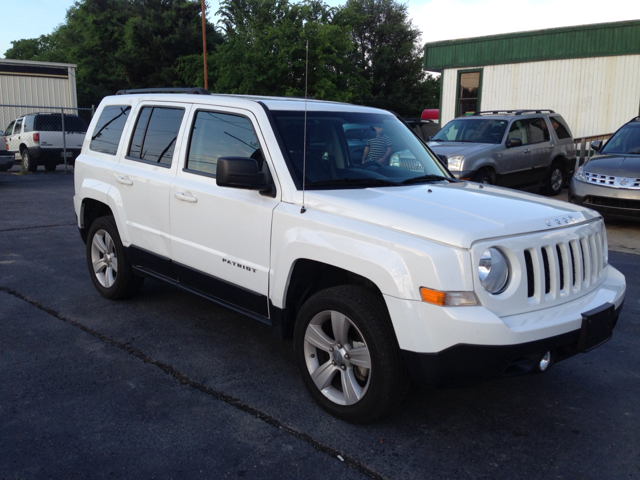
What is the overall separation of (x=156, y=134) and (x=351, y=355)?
2.60 metres

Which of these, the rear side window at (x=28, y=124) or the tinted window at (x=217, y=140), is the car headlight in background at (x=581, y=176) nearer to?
the tinted window at (x=217, y=140)

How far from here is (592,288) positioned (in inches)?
136

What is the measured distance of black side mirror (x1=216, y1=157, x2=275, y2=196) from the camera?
348 centimetres

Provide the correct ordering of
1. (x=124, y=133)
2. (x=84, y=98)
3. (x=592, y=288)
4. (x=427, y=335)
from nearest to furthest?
(x=427, y=335)
(x=592, y=288)
(x=124, y=133)
(x=84, y=98)

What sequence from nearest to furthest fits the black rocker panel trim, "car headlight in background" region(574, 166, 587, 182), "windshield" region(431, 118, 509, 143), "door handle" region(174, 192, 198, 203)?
the black rocker panel trim
"door handle" region(174, 192, 198, 203)
"car headlight in background" region(574, 166, 587, 182)
"windshield" region(431, 118, 509, 143)

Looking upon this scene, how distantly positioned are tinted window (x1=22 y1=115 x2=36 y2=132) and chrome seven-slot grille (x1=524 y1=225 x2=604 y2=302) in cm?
1960

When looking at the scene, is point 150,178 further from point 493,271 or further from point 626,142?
point 626,142

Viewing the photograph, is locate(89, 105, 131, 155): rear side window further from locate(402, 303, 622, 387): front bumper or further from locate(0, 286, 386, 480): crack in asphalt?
locate(402, 303, 622, 387): front bumper

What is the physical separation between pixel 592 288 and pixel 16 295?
4962 millimetres

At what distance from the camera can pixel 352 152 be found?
410 centimetres

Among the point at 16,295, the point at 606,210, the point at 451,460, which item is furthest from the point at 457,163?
the point at 451,460

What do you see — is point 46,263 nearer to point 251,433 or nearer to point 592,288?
point 251,433

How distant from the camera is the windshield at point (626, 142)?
10.2 m

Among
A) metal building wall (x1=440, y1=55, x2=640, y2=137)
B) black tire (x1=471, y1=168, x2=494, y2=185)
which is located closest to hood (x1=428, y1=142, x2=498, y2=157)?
black tire (x1=471, y1=168, x2=494, y2=185)
